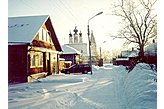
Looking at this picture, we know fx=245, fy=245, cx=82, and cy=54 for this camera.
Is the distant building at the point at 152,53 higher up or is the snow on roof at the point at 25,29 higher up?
the snow on roof at the point at 25,29

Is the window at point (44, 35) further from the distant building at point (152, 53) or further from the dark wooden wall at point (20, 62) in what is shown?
the distant building at point (152, 53)

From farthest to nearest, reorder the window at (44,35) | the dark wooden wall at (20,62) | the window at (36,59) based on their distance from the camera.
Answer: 1. the window at (44,35)
2. the window at (36,59)
3. the dark wooden wall at (20,62)

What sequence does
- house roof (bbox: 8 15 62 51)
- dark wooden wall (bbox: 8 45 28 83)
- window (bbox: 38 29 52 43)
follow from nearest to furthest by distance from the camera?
dark wooden wall (bbox: 8 45 28 83) < house roof (bbox: 8 15 62 51) < window (bbox: 38 29 52 43)

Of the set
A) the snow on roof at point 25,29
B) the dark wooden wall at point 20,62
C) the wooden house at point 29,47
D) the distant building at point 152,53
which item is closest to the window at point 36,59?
the wooden house at point 29,47

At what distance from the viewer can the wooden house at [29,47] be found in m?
7.05

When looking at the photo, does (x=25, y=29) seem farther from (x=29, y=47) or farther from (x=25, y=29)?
(x=29, y=47)

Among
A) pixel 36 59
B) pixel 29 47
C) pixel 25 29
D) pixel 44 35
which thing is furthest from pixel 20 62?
pixel 44 35

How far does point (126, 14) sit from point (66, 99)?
425 cm

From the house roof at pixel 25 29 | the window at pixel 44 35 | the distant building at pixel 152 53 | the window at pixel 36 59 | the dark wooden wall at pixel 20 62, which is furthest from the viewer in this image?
the window at pixel 44 35

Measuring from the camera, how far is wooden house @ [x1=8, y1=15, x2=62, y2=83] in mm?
7047

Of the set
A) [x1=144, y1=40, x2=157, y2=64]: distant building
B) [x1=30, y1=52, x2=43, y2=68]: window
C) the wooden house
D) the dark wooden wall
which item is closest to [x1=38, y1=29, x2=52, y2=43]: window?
the wooden house

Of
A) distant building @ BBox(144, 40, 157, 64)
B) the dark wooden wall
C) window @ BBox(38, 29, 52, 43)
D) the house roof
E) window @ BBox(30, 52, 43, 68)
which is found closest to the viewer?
distant building @ BBox(144, 40, 157, 64)

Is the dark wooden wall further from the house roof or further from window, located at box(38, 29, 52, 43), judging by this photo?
window, located at box(38, 29, 52, 43)

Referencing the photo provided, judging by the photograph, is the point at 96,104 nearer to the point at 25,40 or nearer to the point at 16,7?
the point at 16,7
